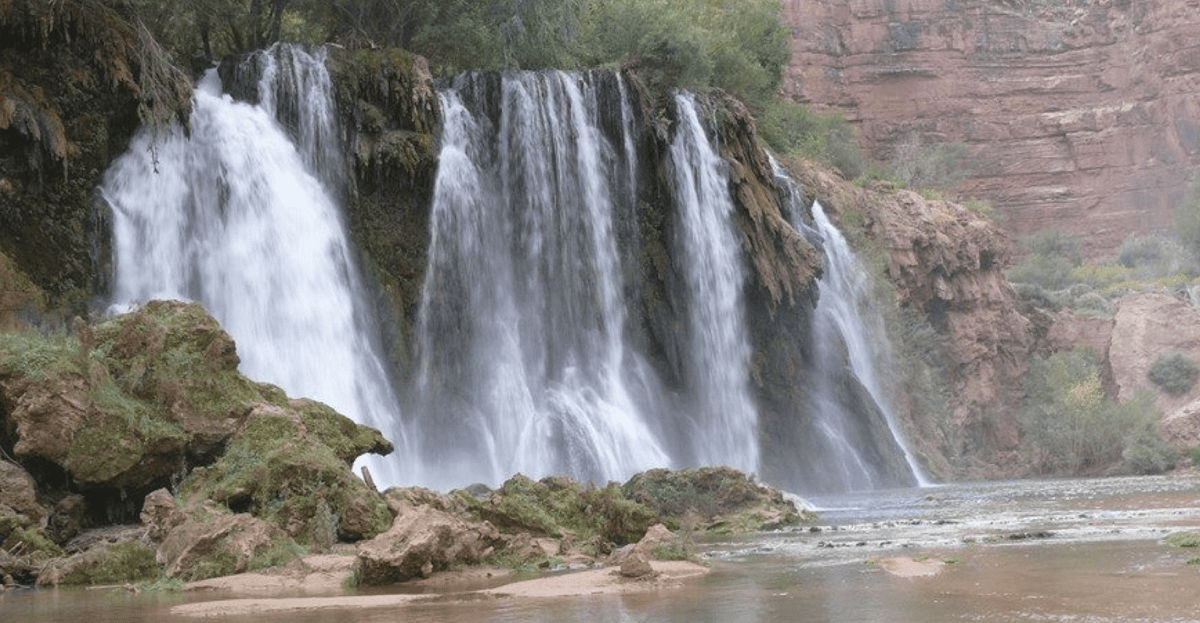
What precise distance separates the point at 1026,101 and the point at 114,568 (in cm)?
7223

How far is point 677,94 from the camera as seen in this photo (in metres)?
33.1

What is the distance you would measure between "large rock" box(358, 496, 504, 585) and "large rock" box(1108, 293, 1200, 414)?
42.1 m

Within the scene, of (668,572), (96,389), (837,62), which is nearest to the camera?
(668,572)

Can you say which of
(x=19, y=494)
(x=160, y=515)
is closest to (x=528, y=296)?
(x=19, y=494)

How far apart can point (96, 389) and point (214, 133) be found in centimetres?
1270

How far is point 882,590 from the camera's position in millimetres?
8906

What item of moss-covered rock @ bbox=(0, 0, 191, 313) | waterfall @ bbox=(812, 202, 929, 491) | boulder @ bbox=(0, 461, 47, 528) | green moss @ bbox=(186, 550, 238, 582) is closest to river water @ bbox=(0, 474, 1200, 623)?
green moss @ bbox=(186, 550, 238, 582)

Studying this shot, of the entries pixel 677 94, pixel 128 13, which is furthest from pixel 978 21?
pixel 128 13

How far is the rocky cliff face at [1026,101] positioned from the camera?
74750 mm

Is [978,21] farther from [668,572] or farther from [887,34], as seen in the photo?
[668,572]

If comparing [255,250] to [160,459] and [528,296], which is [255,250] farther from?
[160,459]

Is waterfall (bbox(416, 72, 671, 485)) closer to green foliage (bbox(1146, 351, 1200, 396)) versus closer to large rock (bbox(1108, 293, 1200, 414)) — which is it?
large rock (bbox(1108, 293, 1200, 414))

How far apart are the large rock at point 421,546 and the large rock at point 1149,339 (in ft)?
138

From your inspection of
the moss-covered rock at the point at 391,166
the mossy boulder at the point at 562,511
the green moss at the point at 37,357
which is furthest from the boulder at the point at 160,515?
the moss-covered rock at the point at 391,166
